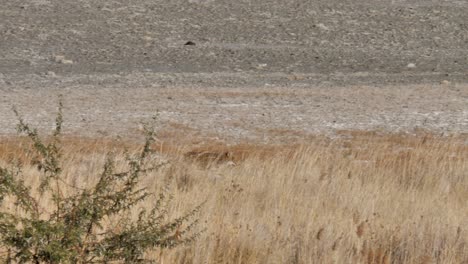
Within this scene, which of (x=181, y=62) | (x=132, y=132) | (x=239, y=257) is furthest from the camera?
(x=181, y=62)

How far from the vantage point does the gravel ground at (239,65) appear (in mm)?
15867

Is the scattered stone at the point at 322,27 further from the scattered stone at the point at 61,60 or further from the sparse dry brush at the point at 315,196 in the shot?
the sparse dry brush at the point at 315,196

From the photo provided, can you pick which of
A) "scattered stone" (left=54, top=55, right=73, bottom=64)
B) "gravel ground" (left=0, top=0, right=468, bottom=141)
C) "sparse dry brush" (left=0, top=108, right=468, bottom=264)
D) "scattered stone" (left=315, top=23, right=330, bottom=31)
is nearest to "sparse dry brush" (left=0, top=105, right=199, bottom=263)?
"sparse dry brush" (left=0, top=108, right=468, bottom=264)

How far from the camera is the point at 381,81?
70.2 feet

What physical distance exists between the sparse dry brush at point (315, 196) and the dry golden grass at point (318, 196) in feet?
0.04

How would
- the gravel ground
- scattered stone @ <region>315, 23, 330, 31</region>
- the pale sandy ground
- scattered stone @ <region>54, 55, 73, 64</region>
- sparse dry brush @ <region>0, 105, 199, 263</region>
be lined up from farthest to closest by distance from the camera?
scattered stone @ <region>315, 23, 330, 31</region> < scattered stone @ <region>54, 55, 73, 64</region> < the gravel ground < the pale sandy ground < sparse dry brush @ <region>0, 105, 199, 263</region>

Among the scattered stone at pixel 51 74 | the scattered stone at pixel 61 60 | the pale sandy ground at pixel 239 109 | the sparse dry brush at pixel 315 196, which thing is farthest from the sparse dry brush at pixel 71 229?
the scattered stone at pixel 61 60

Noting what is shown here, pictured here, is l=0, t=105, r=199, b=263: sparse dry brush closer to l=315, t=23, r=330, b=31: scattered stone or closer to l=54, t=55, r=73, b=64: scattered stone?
l=54, t=55, r=73, b=64: scattered stone

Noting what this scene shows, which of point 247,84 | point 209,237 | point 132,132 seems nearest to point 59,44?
point 247,84

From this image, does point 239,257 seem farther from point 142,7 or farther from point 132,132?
point 142,7

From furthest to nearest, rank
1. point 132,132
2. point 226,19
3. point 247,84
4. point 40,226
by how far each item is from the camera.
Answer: point 226,19 < point 247,84 < point 132,132 < point 40,226

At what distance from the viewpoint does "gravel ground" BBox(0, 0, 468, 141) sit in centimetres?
1587

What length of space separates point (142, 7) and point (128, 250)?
2033cm

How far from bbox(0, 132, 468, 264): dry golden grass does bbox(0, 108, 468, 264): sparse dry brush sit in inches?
0.5
